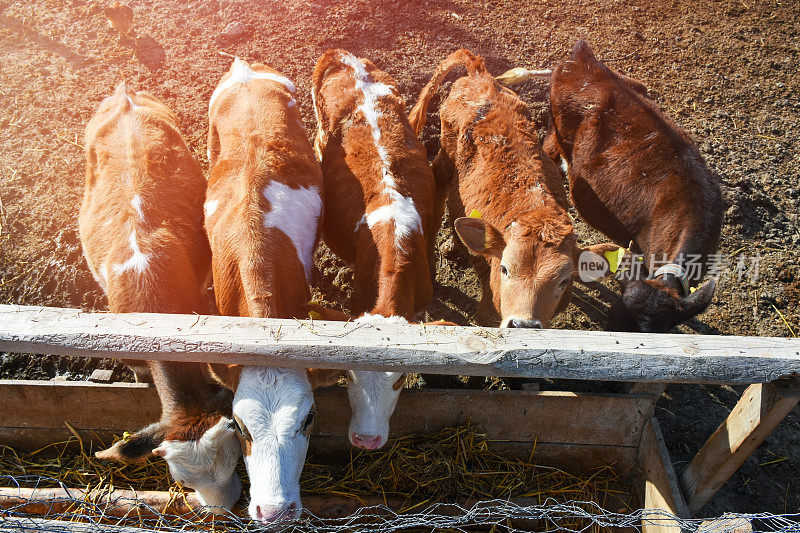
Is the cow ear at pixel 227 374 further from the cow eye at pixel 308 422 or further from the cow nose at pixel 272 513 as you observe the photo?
the cow nose at pixel 272 513

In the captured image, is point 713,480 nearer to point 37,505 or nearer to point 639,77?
point 37,505

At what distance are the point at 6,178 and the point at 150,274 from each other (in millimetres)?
3733

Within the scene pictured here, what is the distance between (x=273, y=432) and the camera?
2885 mm

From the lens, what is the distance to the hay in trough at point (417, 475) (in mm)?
3564

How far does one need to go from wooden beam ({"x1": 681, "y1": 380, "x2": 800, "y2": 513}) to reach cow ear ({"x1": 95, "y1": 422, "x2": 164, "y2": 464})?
3014mm

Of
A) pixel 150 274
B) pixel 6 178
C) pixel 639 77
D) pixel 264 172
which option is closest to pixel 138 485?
pixel 150 274

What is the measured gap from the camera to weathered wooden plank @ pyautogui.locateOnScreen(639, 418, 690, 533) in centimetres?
308

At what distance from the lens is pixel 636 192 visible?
5.02 meters

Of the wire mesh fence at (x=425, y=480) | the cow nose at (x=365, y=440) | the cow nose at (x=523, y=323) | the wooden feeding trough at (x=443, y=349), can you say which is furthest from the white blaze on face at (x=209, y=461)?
the cow nose at (x=523, y=323)

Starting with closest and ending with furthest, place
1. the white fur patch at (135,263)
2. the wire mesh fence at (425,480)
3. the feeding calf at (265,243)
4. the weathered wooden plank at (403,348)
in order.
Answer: the weathered wooden plank at (403,348), the feeding calf at (265,243), the wire mesh fence at (425,480), the white fur patch at (135,263)

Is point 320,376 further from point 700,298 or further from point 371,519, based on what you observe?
point 700,298

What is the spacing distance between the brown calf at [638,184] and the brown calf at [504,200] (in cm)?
69

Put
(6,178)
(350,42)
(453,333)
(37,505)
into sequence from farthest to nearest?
(350,42) < (6,178) < (37,505) < (453,333)

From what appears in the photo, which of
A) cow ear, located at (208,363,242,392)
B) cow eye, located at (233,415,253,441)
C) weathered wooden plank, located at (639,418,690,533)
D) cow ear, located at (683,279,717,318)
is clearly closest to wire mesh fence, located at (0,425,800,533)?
weathered wooden plank, located at (639,418,690,533)
